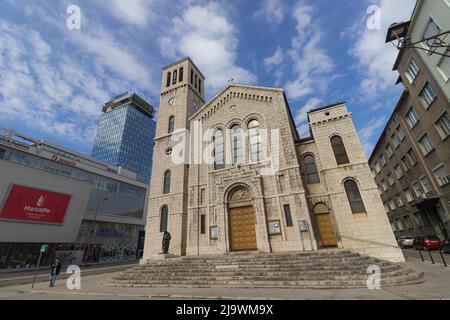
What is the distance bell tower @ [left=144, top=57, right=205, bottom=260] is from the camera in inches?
→ 733

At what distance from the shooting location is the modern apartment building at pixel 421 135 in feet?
53.3

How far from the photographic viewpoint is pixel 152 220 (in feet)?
64.3

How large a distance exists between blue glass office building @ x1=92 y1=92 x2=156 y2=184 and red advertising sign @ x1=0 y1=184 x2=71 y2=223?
54.9 meters

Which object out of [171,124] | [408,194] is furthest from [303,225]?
[408,194]

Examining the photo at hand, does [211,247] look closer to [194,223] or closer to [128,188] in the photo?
[194,223]

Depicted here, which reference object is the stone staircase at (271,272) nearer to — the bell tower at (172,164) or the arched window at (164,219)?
the bell tower at (172,164)

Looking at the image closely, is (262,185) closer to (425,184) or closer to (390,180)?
(425,184)

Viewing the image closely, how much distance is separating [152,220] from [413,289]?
59.3 feet

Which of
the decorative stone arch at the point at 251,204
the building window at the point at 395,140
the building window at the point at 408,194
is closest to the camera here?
the decorative stone arch at the point at 251,204

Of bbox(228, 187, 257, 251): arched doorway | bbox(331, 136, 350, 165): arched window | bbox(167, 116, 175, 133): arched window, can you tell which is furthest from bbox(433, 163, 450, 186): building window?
bbox(167, 116, 175, 133): arched window

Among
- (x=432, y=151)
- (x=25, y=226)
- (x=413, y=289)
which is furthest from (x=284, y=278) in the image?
(x=25, y=226)

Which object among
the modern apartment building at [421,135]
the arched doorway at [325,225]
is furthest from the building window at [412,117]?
the arched doorway at [325,225]

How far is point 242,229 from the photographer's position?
16.6 meters
